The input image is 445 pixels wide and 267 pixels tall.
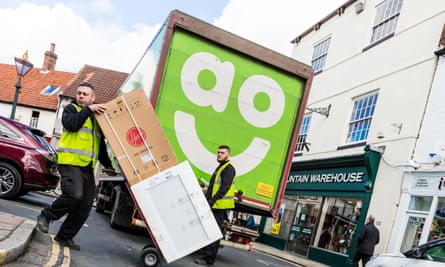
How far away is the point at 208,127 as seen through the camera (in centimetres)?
680

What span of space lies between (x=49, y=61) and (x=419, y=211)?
117ft

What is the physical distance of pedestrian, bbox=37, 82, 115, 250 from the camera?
5.00m

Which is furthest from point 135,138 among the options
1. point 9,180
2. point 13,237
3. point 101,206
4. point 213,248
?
point 101,206

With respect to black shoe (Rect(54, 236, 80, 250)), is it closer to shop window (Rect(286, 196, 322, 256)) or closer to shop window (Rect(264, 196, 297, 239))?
shop window (Rect(286, 196, 322, 256))

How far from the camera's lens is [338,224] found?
14.6 meters

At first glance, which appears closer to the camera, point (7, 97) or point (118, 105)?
point (118, 105)

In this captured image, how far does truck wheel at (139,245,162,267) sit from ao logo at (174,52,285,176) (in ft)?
6.14

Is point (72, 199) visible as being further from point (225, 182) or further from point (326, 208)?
point (326, 208)

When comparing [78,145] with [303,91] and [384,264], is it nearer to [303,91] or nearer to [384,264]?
[303,91]

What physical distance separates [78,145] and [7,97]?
34309 mm

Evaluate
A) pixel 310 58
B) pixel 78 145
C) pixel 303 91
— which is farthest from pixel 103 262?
pixel 310 58

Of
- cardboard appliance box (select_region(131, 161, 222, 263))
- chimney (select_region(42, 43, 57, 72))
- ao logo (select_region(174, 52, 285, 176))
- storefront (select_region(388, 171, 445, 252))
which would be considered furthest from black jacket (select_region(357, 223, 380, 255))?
chimney (select_region(42, 43, 57, 72))

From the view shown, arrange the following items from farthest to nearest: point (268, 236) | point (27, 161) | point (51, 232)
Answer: point (268, 236) < point (27, 161) < point (51, 232)

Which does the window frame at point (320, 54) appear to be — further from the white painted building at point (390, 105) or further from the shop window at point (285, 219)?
the shop window at point (285, 219)
